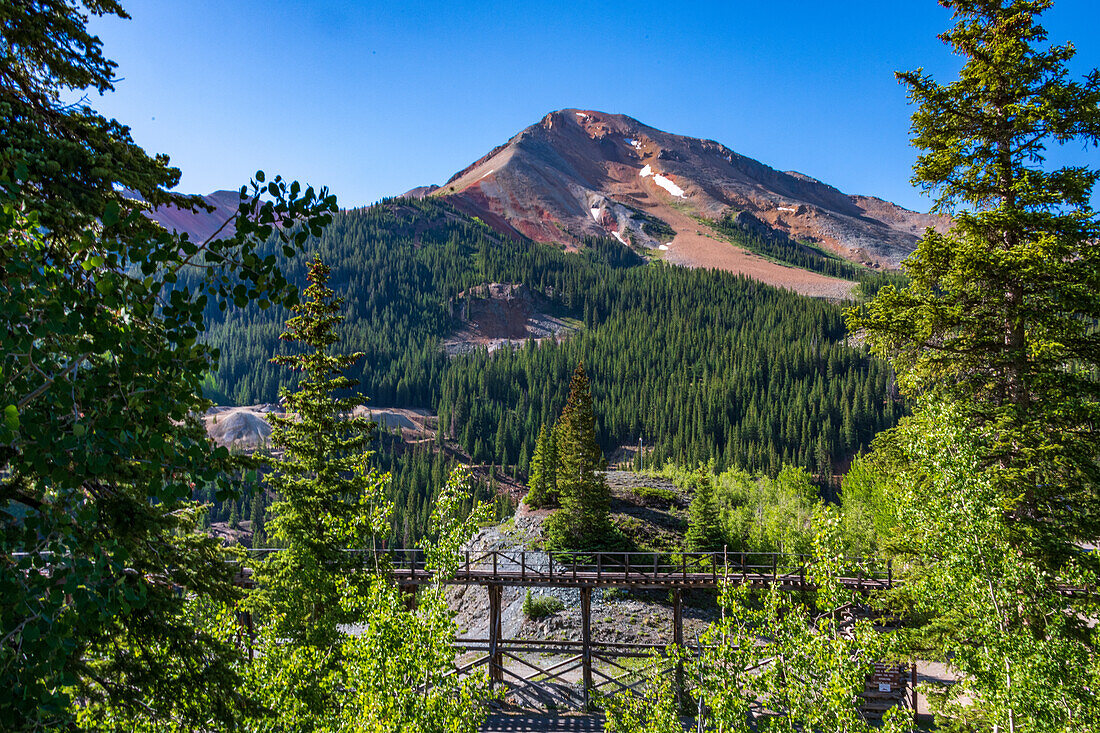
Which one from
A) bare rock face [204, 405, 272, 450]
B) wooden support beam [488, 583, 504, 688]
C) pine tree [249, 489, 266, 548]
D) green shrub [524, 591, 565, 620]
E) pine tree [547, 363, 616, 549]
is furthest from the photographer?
bare rock face [204, 405, 272, 450]

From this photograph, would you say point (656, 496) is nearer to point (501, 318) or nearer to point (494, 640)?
point (494, 640)

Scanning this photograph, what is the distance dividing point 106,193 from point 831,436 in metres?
99.5

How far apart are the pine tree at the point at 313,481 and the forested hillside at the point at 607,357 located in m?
52.0

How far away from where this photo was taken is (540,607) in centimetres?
3159

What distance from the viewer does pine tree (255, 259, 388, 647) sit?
13922mm

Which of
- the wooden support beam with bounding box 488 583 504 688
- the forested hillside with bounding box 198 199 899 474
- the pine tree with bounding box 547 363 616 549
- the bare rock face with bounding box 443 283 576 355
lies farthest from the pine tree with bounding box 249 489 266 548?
the bare rock face with bounding box 443 283 576 355

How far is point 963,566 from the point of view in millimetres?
7988

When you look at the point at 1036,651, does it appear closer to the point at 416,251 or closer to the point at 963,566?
the point at 963,566

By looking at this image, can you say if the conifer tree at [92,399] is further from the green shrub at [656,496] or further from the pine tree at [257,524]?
the pine tree at [257,524]

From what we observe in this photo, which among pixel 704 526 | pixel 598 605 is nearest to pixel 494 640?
pixel 598 605

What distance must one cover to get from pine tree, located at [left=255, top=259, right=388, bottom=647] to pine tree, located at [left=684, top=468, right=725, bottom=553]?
22.3 meters

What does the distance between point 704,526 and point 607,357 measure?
3618 inches

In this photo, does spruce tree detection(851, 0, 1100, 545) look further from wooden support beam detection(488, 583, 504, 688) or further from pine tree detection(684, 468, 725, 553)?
pine tree detection(684, 468, 725, 553)

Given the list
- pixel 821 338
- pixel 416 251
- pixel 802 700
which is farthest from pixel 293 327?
pixel 416 251
